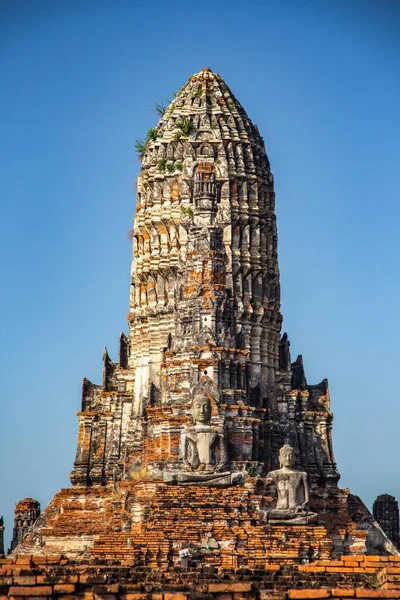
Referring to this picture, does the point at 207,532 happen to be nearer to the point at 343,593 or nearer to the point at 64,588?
the point at 343,593

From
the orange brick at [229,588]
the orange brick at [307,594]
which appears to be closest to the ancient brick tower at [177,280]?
the orange brick at [307,594]

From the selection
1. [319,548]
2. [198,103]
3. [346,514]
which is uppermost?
[198,103]

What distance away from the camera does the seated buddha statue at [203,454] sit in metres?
47.4

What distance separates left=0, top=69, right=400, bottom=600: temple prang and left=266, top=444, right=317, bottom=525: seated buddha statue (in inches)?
2.4

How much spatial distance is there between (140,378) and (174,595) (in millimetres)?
39633

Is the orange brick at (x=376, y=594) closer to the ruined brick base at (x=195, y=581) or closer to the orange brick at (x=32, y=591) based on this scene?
the ruined brick base at (x=195, y=581)

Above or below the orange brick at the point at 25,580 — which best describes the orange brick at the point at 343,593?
below

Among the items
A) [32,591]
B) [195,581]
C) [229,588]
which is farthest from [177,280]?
[229,588]

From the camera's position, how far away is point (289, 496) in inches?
1834

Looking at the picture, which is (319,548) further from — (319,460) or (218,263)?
(319,460)

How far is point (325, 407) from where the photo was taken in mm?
67562

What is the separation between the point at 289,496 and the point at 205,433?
4.08 metres

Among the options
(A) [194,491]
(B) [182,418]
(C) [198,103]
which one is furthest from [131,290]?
(A) [194,491]

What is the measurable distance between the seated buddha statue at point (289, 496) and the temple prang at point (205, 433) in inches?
2.4
